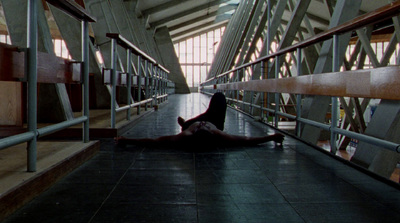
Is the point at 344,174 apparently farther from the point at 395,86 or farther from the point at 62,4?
the point at 62,4

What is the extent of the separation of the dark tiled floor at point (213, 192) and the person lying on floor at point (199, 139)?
0.28 metres

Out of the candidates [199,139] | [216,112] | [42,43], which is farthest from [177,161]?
[42,43]

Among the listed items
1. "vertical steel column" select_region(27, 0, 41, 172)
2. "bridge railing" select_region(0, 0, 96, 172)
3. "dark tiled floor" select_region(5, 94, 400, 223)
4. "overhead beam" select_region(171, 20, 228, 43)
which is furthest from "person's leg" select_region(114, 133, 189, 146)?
"overhead beam" select_region(171, 20, 228, 43)

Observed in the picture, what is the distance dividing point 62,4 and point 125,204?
4.29 ft

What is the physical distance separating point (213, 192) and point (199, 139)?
124cm

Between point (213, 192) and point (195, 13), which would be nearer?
point (213, 192)

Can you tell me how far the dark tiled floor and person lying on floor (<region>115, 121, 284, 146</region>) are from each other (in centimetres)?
28

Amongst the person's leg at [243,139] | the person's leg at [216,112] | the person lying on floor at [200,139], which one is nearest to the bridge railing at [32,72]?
the person lying on floor at [200,139]

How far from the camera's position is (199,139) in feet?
10.2

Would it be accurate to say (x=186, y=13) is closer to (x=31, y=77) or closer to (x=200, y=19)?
(x=200, y=19)

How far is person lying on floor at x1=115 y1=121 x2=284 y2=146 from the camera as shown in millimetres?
3109

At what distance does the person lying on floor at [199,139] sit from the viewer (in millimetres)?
3109

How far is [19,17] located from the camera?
13.6 feet

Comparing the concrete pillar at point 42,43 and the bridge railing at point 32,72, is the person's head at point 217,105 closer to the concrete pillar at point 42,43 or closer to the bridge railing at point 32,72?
the bridge railing at point 32,72
